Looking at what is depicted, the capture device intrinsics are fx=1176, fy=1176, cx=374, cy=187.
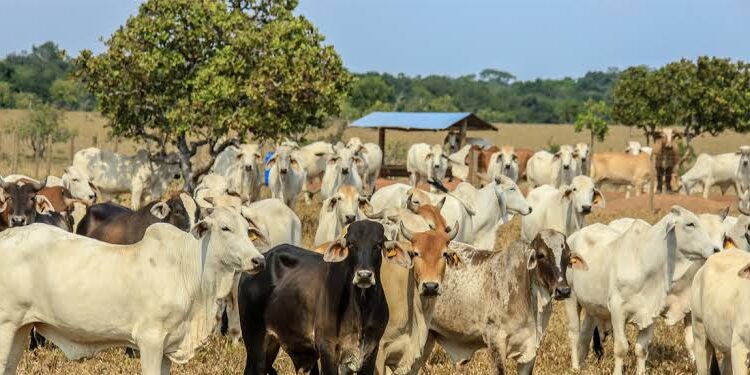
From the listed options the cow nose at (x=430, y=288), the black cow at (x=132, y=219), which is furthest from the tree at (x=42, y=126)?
the cow nose at (x=430, y=288)

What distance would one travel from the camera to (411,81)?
131 m

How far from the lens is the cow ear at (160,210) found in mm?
10172

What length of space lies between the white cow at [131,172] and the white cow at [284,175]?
244cm

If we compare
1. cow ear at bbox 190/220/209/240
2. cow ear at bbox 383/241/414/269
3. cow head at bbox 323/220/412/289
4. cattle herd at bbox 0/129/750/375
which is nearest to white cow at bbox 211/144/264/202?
cattle herd at bbox 0/129/750/375

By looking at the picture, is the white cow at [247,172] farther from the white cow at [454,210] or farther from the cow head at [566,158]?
the cow head at [566,158]

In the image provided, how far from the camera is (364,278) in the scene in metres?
7.09

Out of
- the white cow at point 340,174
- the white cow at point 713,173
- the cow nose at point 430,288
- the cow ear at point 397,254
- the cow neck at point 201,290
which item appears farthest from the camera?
the white cow at point 713,173

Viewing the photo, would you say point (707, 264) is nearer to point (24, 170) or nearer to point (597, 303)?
point (597, 303)

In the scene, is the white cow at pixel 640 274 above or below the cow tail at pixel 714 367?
above

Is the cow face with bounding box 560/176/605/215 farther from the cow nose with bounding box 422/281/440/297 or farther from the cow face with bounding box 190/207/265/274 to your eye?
the cow face with bounding box 190/207/265/274

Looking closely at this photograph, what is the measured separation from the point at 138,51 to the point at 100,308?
1369 centimetres

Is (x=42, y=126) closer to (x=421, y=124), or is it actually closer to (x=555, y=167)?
(x=421, y=124)

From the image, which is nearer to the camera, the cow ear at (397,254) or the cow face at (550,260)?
the cow ear at (397,254)

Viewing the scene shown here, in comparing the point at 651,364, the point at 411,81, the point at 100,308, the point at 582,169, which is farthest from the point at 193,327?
the point at 411,81
